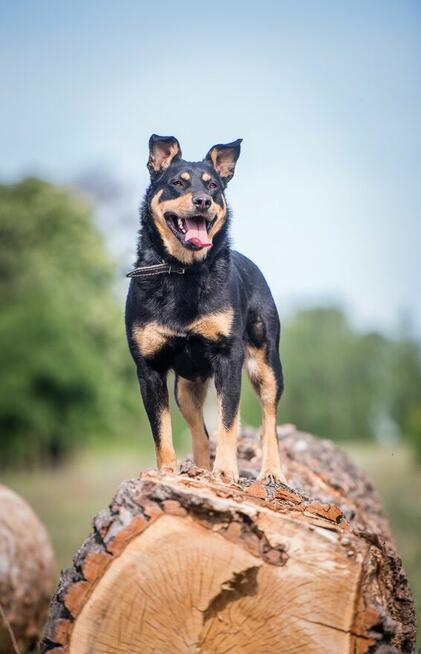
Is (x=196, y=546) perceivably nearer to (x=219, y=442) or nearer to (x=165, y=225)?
(x=219, y=442)

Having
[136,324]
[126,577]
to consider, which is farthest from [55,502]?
[126,577]

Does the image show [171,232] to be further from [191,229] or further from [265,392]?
[265,392]

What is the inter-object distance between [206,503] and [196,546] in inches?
8.2

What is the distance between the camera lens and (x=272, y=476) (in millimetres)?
6523

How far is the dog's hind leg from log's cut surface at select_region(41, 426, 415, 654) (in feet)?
8.60

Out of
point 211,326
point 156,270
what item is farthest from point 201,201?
point 211,326

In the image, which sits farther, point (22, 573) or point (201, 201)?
point (22, 573)

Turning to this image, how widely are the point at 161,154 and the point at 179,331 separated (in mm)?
1350

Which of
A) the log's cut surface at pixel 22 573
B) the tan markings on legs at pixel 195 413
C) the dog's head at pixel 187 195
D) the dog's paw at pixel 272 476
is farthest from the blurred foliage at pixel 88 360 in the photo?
the dog's head at pixel 187 195

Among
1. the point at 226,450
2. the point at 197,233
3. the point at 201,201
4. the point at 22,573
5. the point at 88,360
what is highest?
the point at 201,201

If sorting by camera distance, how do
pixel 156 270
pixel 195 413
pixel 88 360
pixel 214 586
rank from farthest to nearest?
pixel 88 360
pixel 195 413
pixel 156 270
pixel 214 586

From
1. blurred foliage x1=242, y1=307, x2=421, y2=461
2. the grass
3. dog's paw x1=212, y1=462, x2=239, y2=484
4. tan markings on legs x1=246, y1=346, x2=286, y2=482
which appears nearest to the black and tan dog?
dog's paw x1=212, y1=462, x2=239, y2=484

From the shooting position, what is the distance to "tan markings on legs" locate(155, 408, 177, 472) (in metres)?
6.03

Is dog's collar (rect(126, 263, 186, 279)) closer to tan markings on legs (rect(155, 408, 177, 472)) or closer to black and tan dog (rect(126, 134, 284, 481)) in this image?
black and tan dog (rect(126, 134, 284, 481))
